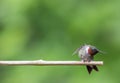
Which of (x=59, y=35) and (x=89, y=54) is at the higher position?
(x=59, y=35)

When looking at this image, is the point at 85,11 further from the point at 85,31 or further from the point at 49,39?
the point at 49,39

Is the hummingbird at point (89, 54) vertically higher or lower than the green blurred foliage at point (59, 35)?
lower

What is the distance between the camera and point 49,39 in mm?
3305

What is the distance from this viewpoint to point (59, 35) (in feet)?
Result: 11.0

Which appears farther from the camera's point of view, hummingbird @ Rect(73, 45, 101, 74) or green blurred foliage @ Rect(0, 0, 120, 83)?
green blurred foliage @ Rect(0, 0, 120, 83)

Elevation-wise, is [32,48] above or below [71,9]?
below

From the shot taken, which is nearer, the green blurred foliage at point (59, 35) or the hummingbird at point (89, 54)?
the hummingbird at point (89, 54)

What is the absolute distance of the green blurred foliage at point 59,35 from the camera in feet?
10.2

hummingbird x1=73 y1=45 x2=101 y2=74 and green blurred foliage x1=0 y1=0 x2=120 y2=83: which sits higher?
green blurred foliage x1=0 y1=0 x2=120 y2=83

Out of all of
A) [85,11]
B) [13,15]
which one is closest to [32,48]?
[13,15]

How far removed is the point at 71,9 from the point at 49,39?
29 cm

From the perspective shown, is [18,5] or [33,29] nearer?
[18,5]

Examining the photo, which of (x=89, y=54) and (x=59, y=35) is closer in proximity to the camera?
(x=89, y=54)

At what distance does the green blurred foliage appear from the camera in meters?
3.10
